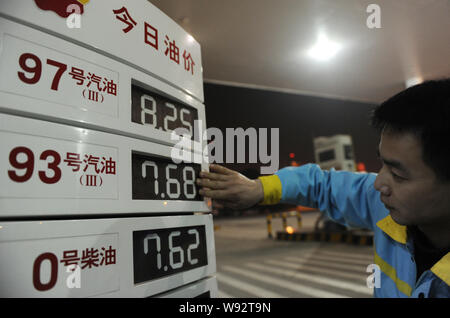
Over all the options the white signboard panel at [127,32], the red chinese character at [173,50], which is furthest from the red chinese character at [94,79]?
the red chinese character at [173,50]

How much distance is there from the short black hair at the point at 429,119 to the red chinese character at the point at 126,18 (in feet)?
3.64

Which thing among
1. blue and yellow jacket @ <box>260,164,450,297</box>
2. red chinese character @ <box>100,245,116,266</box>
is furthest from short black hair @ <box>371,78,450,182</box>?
red chinese character @ <box>100,245,116,266</box>

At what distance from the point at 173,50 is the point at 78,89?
1.87 feet

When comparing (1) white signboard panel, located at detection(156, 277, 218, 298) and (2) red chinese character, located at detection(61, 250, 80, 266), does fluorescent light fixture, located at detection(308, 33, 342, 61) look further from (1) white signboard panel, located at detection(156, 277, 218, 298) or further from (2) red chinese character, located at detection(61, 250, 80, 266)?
(2) red chinese character, located at detection(61, 250, 80, 266)

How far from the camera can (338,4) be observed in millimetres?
3225

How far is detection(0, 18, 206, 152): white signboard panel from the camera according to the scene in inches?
35.8

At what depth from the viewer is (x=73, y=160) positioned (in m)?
1.01

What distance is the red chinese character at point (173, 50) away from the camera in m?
1.45

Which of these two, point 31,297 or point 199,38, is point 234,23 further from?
point 31,297

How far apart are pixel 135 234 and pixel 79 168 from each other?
34 centimetres

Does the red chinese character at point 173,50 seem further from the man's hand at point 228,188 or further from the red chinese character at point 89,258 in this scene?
the red chinese character at point 89,258

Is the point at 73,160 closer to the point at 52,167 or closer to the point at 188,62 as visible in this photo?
the point at 52,167

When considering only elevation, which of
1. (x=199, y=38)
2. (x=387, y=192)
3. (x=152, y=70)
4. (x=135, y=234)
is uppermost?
(x=199, y=38)
